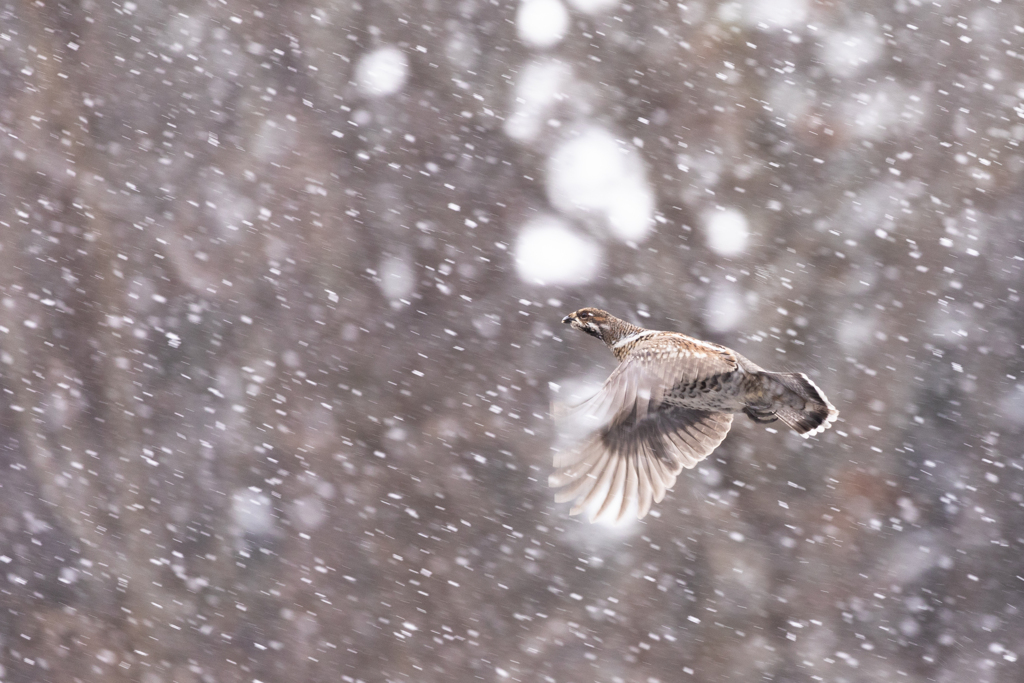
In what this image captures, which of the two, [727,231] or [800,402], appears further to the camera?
[727,231]

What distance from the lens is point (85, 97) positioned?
2518mm

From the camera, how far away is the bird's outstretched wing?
3.65ft

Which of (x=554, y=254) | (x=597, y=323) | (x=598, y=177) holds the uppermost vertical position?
(x=598, y=177)

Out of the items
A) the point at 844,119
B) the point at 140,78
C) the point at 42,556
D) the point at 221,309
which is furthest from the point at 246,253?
the point at 844,119

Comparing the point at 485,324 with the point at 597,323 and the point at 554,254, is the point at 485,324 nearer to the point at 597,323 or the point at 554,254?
the point at 554,254

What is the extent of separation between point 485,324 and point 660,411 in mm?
1093

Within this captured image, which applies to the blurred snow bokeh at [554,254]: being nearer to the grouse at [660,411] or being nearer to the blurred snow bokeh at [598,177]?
the blurred snow bokeh at [598,177]

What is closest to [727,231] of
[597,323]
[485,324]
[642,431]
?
[485,324]

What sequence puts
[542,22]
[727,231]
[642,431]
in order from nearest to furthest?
[642,431] < [727,231] < [542,22]

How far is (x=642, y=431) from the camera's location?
135 centimetres

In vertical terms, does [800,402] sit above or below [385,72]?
below

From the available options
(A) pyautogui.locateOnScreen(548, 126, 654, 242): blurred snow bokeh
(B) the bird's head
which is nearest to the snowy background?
(A) pyautogui.locateOnScreen(548, 126, 654, 242): blurred snow bokeh

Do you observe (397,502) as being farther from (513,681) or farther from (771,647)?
(771,647)

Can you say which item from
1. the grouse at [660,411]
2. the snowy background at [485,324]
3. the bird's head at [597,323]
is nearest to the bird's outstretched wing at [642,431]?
the grouse at [660,411]
